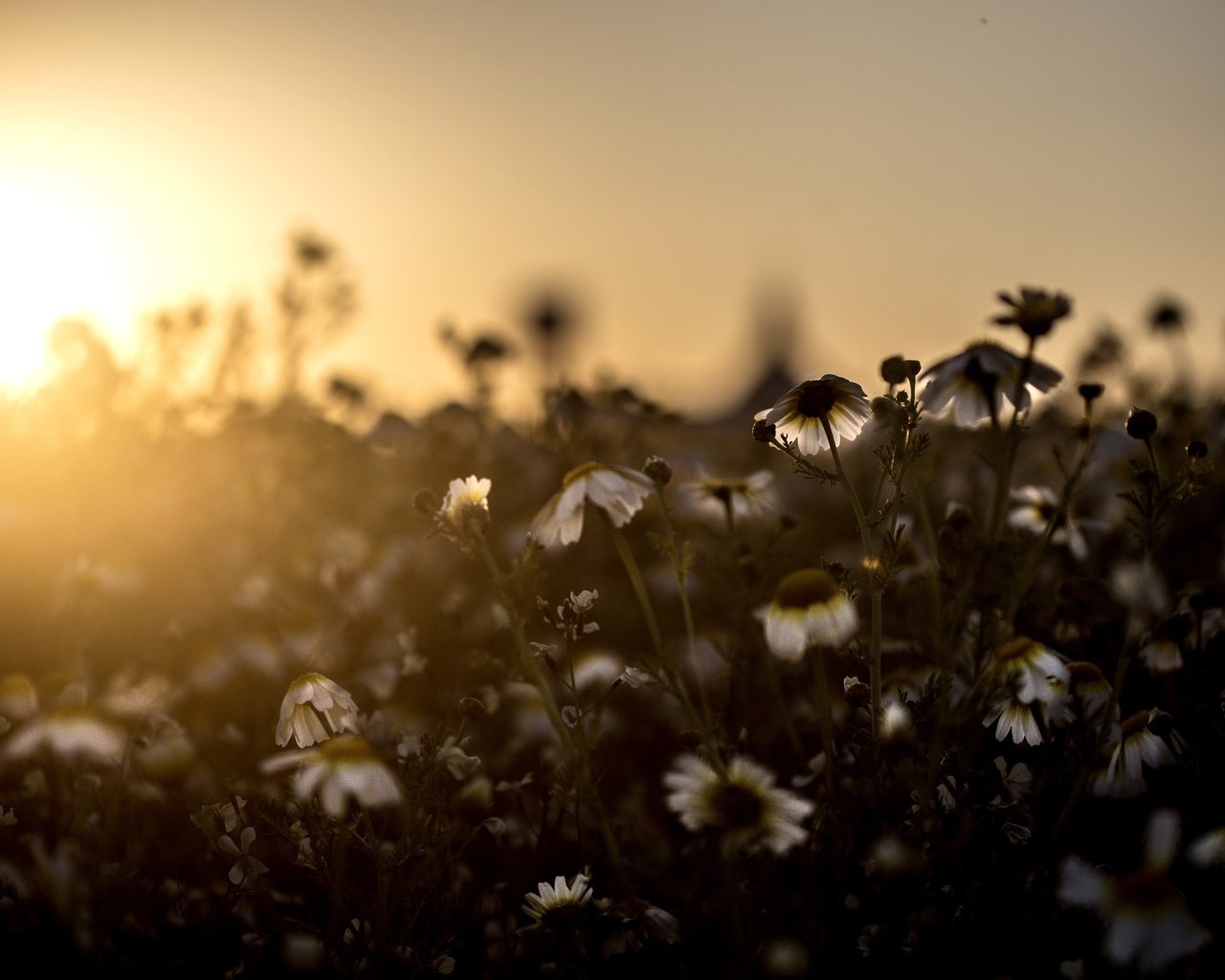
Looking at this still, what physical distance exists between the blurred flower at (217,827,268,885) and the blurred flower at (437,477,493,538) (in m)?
0.81

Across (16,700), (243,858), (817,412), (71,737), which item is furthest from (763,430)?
(16,700)

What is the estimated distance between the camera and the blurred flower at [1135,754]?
2197 mm

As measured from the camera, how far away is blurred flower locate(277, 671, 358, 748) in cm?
222

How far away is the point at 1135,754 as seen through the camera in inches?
87.2

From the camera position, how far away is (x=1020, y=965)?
6.15 feet

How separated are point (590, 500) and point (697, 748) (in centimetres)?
70

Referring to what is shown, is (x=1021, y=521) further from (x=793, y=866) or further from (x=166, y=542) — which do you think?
(x=166, y=542)

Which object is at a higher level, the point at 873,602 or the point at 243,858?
the point at 243,858

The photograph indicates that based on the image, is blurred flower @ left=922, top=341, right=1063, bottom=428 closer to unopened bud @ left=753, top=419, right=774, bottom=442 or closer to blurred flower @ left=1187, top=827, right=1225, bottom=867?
unopened bud @ left=753, top=419, right=774, bottom=442

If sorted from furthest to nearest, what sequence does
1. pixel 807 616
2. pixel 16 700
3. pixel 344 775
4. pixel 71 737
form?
1. pixel 16 700
2. pixel 71 737
3. pixel 344 775
4. pixel 807 616

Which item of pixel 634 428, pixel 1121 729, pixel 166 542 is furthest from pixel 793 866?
pixel 166 542

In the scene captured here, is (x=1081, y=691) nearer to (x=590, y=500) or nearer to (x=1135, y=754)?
(x=1135, y=754)

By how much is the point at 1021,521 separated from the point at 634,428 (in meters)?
2.35

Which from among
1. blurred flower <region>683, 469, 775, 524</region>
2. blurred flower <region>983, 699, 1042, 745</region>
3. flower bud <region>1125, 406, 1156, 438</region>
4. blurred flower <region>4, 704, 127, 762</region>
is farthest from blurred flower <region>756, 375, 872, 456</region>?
blurred flower <region>4, 704, 127, 762</region>
